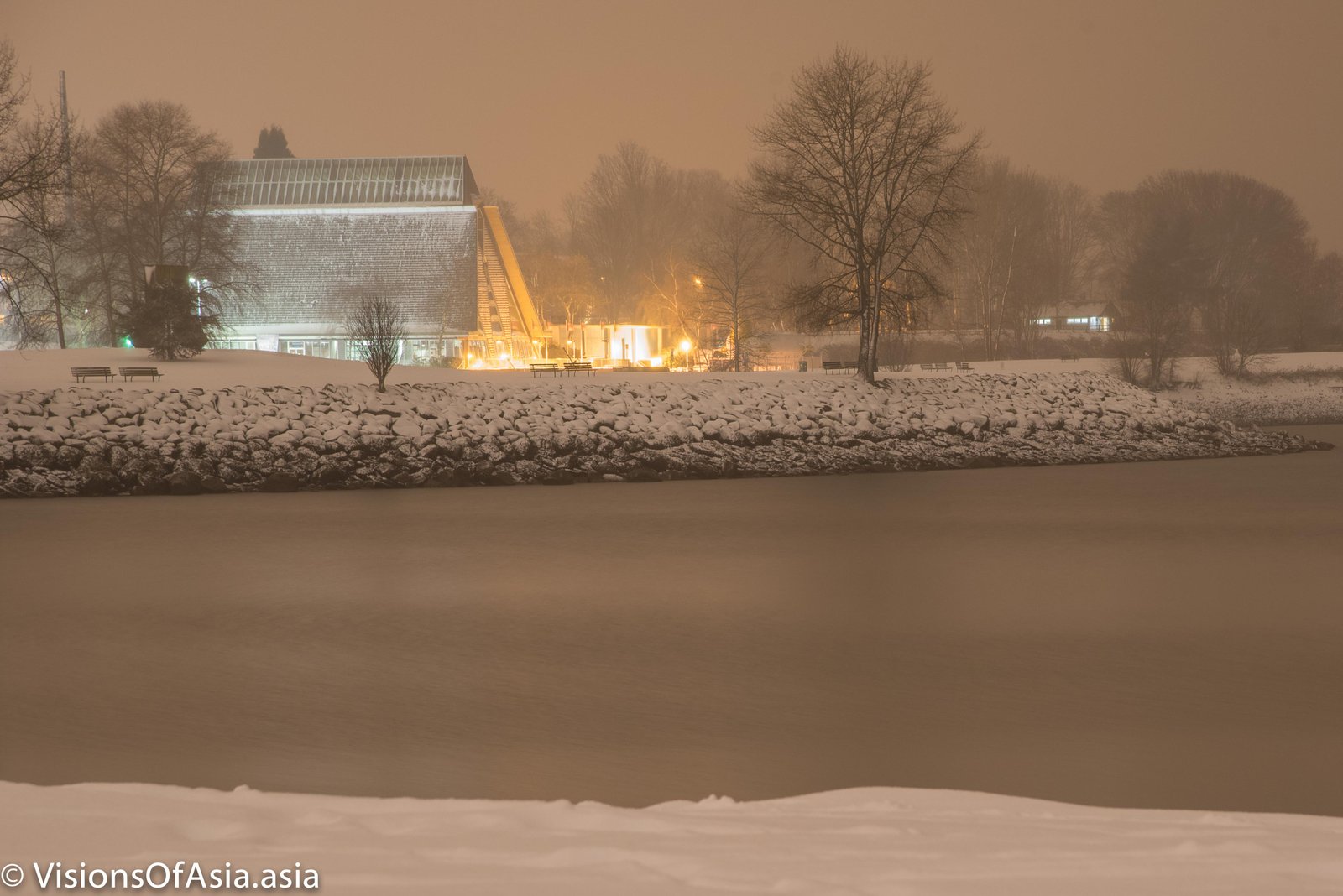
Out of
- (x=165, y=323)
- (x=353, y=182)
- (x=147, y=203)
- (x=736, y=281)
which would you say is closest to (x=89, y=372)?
(x=165, y=323)

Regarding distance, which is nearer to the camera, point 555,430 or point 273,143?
point 555,430

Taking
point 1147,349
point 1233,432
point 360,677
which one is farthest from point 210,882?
point 1147,349

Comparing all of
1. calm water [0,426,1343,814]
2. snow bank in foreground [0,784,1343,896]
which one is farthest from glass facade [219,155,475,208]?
snow bank in foreground [0,784,1343,896]

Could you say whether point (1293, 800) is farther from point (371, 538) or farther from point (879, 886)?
point (371, 538)

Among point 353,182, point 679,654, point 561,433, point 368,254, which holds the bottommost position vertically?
point 679,654

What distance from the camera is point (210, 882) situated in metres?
4.32

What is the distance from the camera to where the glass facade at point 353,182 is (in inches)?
2569

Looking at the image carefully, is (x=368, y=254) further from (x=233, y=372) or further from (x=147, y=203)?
(x=233, y=372)

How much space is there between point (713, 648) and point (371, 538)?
315 inches

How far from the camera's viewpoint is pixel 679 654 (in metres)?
10.0

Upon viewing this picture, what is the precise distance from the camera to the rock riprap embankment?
23297mm

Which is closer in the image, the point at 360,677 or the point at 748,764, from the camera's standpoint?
the point at 748,764

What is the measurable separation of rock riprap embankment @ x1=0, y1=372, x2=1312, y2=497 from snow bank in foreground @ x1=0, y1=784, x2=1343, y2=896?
18.7m

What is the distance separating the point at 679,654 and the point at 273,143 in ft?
394
